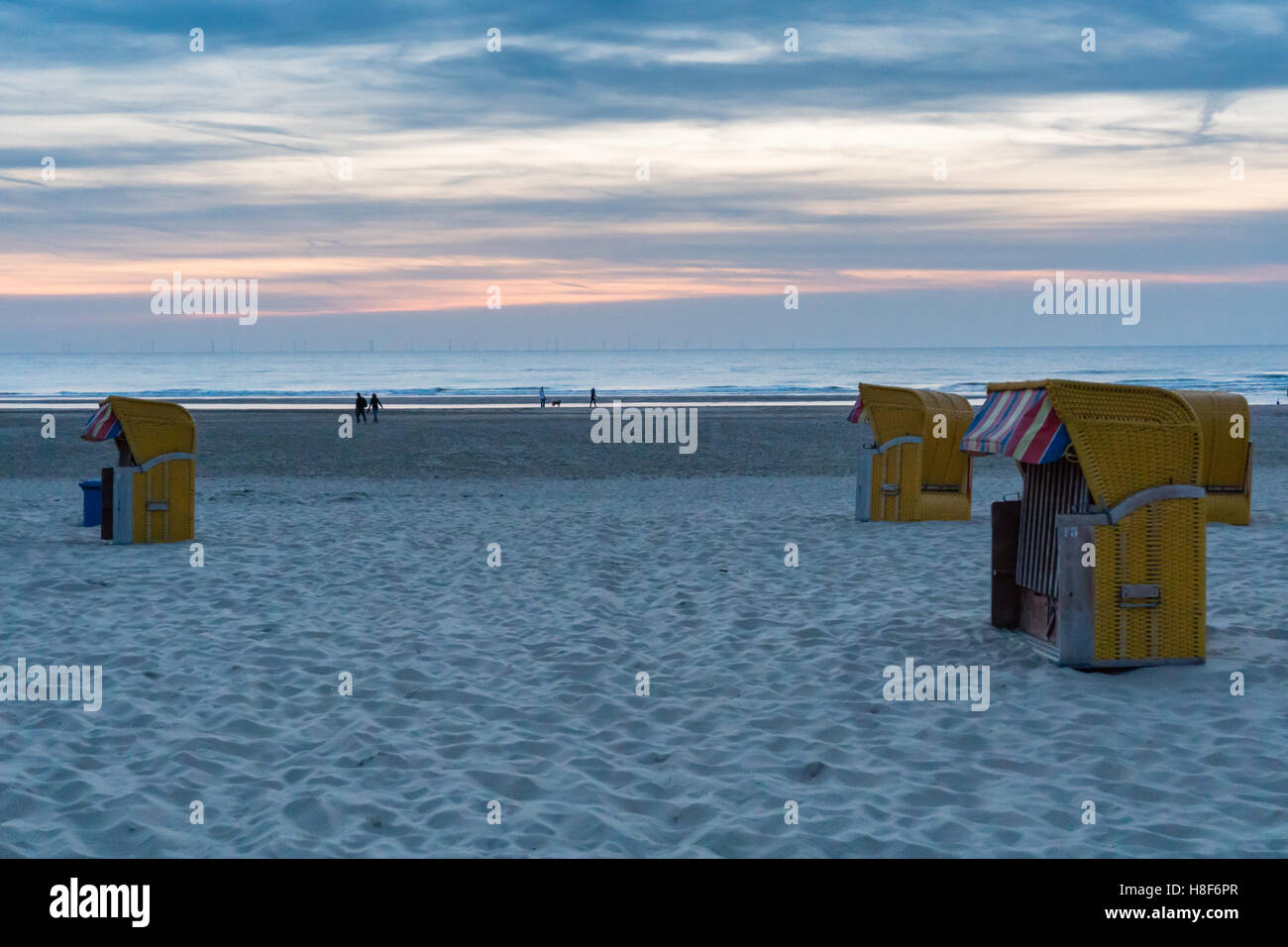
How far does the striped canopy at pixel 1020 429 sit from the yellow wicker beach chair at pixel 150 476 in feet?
30.0

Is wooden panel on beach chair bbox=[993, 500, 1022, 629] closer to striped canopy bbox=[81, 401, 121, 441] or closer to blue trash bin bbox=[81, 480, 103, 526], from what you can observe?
striped canopy bbox=[81, 401, 121, 441]

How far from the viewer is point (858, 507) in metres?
15.3

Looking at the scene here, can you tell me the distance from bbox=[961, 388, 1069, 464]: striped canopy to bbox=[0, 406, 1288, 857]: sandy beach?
1497mm

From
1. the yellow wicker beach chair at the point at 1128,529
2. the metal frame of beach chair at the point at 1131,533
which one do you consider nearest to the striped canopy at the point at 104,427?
the yellow wicker beach chair at the point at 1128,529

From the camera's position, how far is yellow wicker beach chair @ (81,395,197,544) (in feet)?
43.1

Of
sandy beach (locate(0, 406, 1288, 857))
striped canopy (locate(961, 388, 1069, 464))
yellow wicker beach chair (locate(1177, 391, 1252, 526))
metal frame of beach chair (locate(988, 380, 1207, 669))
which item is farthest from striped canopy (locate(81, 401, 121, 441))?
yellow wicker beach chair (locate(1177, 391, 1252, 526))

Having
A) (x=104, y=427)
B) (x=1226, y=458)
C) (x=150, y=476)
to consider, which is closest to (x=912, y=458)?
(x=1226, y=458)

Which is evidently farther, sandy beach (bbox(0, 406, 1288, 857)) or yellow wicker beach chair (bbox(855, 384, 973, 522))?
yellow wicker beach chair (bbox(855, 384, 973, 522))

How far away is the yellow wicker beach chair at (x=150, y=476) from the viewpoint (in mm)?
13148

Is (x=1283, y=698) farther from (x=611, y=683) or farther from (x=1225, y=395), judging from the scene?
(x=1225, y=395)

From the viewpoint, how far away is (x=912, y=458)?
49.0ft

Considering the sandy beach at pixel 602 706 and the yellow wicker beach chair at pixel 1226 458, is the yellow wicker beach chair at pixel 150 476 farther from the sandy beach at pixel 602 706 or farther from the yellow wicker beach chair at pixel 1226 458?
the yellow wicker beach chair at pixel 1226 458
